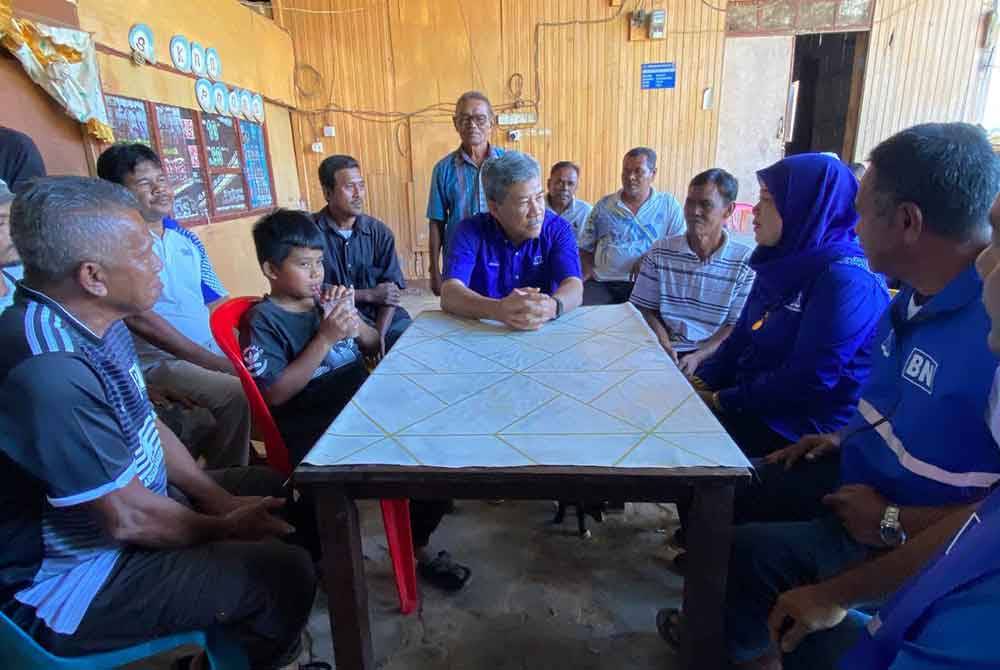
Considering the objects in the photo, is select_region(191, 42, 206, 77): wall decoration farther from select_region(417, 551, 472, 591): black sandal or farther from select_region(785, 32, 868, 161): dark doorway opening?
select_region(785, 32, 868, 161): dark doorway opening

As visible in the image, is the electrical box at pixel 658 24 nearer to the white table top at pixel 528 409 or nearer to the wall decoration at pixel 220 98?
the wall decoration at pixel 220 98

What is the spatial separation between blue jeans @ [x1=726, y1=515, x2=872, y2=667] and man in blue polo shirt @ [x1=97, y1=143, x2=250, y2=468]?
72.9 inches

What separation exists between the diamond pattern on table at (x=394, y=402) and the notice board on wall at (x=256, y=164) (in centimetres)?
486

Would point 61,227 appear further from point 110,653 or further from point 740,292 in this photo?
point 740,292

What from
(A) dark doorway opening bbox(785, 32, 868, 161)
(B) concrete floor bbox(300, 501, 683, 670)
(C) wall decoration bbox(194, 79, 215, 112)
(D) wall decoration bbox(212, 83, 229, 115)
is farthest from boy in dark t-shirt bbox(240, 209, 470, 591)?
(A) dark doorway opening bbox(785, 32, 868, 161)

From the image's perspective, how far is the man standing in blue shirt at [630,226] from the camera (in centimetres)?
328

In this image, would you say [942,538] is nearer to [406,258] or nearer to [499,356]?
[499,356]

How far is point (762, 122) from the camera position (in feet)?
20.3

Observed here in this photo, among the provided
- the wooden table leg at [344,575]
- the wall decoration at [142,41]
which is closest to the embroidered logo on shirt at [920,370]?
the wooden table leg at [344,575]

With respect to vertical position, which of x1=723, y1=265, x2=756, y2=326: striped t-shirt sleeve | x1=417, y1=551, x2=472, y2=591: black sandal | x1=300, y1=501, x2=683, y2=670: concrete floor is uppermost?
x1=723, y1=265, x2=756, y2=326: striped t-shirt sleeve

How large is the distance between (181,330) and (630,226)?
8.15ft

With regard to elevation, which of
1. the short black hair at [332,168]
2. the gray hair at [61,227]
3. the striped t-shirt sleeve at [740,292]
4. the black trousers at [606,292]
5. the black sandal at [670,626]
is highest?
the short black hair at [332,168]

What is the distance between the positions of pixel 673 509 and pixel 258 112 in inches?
215

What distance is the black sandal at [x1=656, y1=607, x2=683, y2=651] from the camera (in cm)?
152
